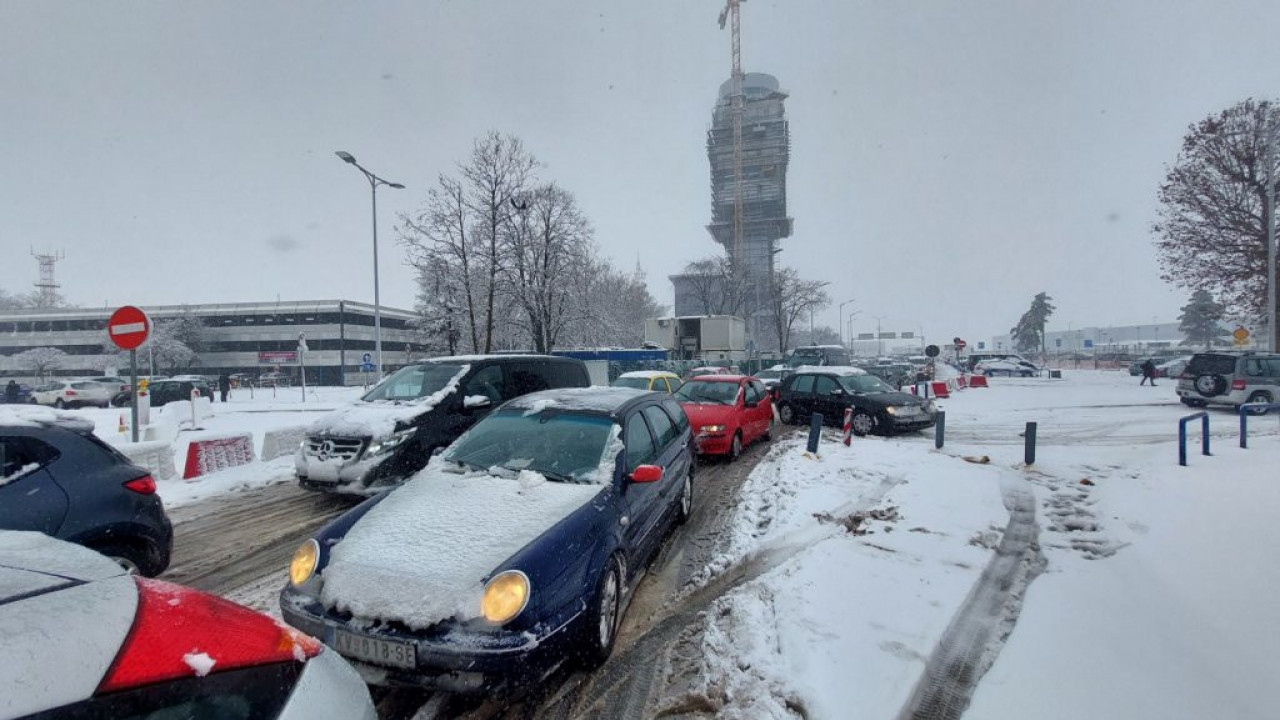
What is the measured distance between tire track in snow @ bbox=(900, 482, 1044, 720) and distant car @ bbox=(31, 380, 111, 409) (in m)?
37.3

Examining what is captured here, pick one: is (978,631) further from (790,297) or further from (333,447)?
(790,297)

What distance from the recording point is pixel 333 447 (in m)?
6.56

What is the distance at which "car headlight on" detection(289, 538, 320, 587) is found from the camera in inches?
126

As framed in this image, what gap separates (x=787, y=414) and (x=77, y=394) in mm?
34130

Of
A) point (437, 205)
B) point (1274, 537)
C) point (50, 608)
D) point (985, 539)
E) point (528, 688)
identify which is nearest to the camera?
point (50, 608)

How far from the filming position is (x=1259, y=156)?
2106 centimetres

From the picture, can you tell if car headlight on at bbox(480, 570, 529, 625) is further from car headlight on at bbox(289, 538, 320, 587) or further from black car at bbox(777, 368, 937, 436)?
black car at bbox(777, 368, 937, 436)

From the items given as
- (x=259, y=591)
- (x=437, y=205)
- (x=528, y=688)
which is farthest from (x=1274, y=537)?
(x=437, y=205)

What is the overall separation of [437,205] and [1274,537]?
28364 mm

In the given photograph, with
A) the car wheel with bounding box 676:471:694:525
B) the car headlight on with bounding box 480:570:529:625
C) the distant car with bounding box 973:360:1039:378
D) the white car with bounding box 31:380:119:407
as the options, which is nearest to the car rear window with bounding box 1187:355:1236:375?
the car wheel with bounding box 676:471:694:525

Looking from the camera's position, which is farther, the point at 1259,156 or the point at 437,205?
the point at 437,205

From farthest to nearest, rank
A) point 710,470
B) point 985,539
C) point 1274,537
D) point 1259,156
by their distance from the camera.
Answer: point 1259,156, point 710,470, point 985,539, point 1274,537

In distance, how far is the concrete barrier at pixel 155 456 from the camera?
8.06 meters

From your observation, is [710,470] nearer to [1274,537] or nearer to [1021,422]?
[1274,537]
